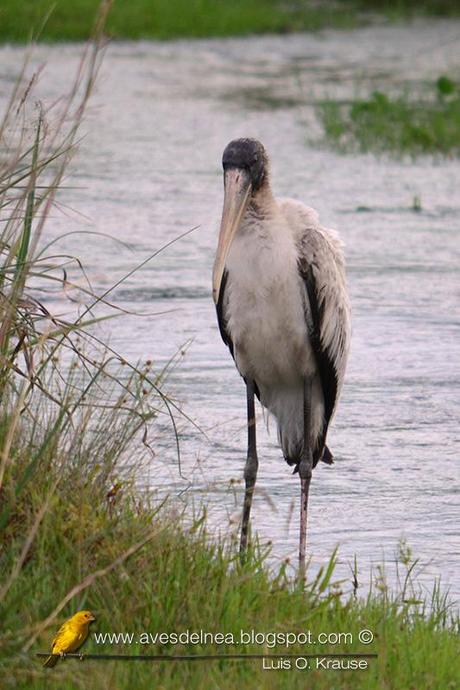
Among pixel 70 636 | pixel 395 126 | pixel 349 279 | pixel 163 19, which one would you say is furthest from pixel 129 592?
pixel 163 19

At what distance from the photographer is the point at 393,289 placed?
1029 centimetres

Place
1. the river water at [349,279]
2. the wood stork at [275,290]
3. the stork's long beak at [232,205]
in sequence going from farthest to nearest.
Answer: the river water at [349,279] → the wood stork at [275,290] → the stork's long beak at [232,205]

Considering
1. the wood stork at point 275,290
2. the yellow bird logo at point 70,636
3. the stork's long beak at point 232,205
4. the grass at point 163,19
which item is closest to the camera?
the yellow bird logo at point 70,636

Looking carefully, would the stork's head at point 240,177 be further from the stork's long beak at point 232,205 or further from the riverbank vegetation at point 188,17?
the riverbank vegetation at point 188,17

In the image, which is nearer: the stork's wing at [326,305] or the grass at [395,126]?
the stork's wing at [326,305]

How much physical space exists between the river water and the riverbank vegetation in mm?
1353

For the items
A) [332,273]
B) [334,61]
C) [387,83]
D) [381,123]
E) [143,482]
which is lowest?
[143,482]

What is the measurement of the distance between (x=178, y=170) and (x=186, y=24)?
1266cm

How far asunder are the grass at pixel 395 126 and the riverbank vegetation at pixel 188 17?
6.74 m

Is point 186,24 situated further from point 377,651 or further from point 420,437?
point 377,651

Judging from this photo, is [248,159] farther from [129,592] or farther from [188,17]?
[188,17]

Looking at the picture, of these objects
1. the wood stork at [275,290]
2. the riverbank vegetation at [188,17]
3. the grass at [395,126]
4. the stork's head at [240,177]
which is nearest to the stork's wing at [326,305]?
the wood stork at [275,290]

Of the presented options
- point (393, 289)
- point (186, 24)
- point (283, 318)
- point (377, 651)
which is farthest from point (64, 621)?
point (186, 24)

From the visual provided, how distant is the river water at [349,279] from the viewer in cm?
627
